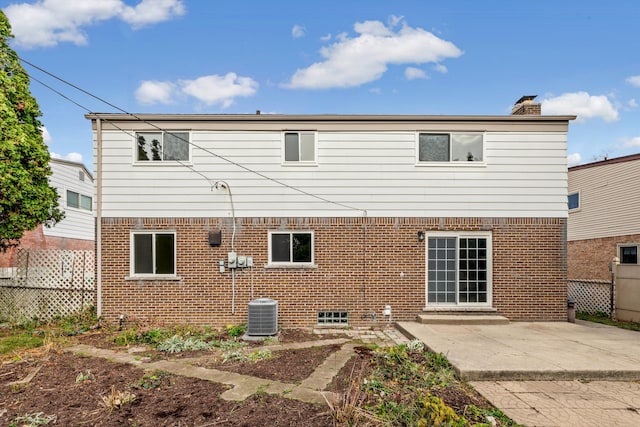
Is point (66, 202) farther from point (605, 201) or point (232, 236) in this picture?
point (605, 201)

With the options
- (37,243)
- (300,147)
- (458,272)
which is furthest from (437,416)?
(37,243)

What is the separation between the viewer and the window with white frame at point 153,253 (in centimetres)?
856

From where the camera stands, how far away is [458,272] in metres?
8.72

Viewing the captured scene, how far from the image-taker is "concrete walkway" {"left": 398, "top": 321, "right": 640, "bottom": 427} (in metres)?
3.97

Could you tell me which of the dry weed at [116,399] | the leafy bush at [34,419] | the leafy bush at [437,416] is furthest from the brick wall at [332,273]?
the leafy bush at [437,416]

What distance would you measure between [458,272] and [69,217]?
2240 centimetres

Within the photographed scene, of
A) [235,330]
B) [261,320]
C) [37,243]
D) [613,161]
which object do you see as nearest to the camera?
[261,320]

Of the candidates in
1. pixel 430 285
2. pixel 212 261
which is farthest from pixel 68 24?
pixel 430 285

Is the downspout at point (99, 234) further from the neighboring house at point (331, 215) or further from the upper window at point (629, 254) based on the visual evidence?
the upper window at point (629, 254)

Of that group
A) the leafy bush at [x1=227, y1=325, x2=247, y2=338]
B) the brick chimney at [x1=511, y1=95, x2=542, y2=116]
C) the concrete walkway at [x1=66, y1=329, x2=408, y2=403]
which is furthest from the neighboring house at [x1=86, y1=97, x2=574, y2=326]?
the concrete walkway at [x1=66, y1=329, x2=408, y2=403]

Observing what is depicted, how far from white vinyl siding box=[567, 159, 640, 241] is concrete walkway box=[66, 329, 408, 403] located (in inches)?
518

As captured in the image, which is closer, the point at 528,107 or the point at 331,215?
the point at 331,215

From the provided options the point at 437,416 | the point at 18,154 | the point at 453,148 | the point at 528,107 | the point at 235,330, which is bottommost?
the point at 235,330

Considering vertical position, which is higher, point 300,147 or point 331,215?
point 300,147
